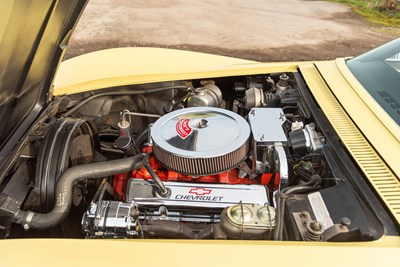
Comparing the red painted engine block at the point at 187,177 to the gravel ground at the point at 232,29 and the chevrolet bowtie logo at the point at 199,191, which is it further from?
the gravel ground at the point at 232,29

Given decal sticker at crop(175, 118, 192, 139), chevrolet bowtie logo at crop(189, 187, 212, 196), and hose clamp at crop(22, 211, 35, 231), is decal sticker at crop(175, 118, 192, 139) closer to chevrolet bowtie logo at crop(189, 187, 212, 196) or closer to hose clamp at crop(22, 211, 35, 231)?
chevrolet bowtie logo at crop(189, 187, 212, 196)

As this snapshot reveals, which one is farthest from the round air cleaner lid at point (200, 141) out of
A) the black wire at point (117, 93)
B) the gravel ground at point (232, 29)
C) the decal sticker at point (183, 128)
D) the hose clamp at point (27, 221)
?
the gravel ground at point (232, 29)

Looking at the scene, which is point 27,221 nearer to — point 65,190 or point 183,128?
point 65,190

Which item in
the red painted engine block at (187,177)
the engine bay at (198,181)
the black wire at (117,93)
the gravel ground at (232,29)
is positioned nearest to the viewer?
the engine bay at (198,181)

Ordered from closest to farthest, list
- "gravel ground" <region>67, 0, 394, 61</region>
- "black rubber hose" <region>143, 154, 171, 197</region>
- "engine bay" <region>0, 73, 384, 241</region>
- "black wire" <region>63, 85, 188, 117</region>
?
"engine bay" <region>0, 73, 384, 241</region>, "black rubber hose" <region>143, 154, 171, 197</region>, "black wire" <region>63, 85, 188, 117</region>, "gravel ground" <region>67, 0, 394, 61</region>

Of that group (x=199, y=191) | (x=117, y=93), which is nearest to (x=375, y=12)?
(x=117, y=93)

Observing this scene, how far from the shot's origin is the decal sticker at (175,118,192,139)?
5.81 ft

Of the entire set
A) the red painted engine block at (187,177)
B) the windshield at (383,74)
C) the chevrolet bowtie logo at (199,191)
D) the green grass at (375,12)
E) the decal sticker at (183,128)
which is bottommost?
the green grass at (375,12)

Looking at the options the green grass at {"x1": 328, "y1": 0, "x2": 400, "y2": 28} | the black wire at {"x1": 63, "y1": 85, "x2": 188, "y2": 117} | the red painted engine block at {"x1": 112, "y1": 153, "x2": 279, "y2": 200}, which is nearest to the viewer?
the red painted engine block at {"x1": 112, "y1": 153, "x2": 279, "y2": 200}

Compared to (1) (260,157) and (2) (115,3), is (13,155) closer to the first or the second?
(1) (260,157)

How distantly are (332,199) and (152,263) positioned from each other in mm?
719

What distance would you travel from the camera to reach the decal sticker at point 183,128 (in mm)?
1771

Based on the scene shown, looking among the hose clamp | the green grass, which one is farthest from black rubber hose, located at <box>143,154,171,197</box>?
the green grass

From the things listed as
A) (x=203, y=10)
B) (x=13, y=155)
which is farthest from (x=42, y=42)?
(x=203, y=10)
